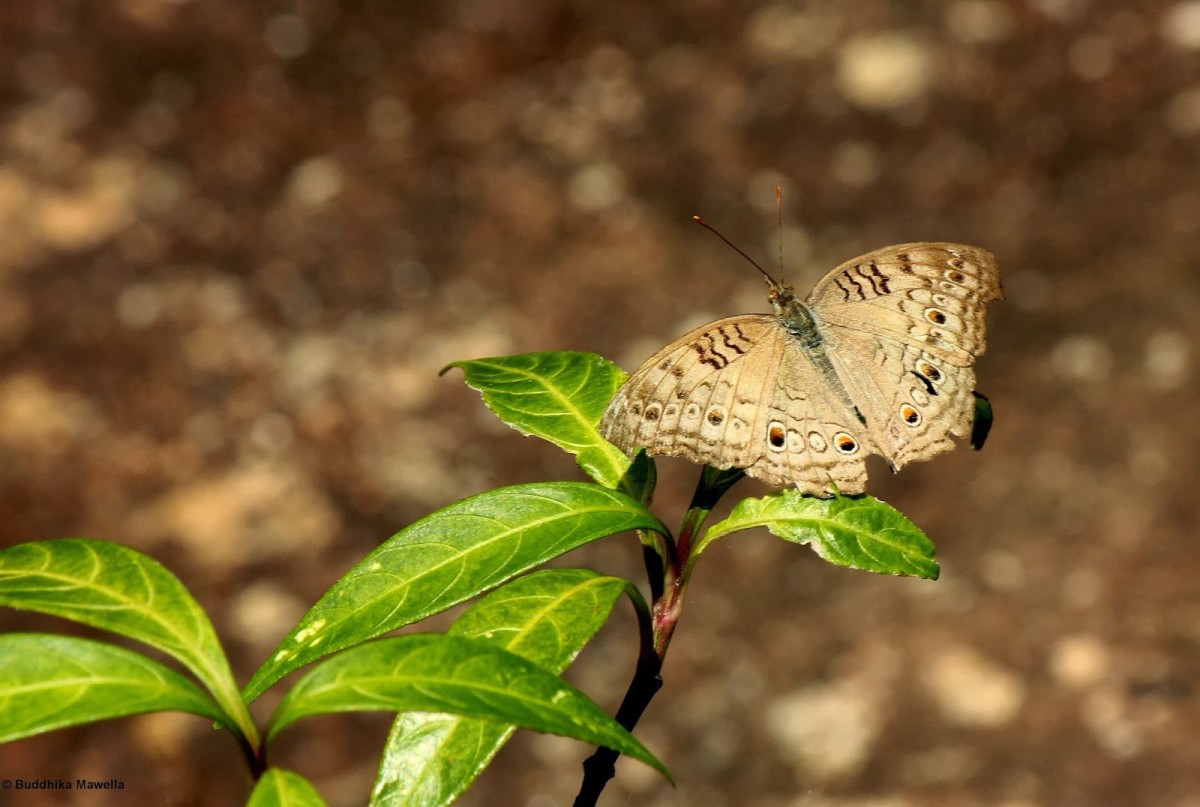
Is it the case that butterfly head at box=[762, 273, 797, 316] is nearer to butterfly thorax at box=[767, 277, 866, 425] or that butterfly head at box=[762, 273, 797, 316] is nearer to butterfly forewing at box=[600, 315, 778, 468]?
butterfly thorax at box=[767, 277, 866, 425]

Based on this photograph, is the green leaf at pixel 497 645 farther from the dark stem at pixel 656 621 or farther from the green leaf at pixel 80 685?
the green leaf at pixel 80 685

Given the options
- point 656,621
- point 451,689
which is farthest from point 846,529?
point 451,689

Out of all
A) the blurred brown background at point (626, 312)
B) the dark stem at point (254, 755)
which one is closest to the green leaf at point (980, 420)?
the dark stem at point (254, 755)

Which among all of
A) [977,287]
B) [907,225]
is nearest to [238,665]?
[977,287]

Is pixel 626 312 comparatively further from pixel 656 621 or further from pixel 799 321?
pixel 656 621

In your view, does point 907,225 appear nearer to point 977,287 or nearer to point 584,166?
point 584,166

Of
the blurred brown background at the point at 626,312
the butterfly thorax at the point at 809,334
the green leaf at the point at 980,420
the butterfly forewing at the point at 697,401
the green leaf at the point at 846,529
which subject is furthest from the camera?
the blurred brown background at the point at 626,312

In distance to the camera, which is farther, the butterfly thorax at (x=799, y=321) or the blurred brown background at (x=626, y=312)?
the blurred brown background at (x=626, y=312)
